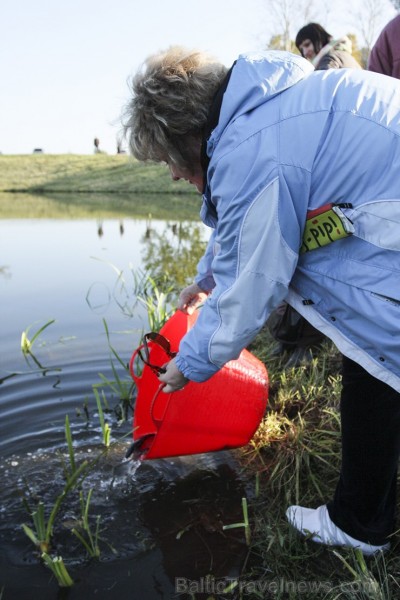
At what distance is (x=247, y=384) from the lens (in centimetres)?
226

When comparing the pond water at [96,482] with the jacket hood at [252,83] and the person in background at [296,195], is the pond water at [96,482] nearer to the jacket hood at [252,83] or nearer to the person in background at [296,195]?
the person in background at [296,195]

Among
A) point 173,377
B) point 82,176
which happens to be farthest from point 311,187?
point 82,176

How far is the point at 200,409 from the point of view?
2.16m

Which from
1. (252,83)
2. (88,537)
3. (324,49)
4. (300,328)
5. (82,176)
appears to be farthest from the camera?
(82,176)

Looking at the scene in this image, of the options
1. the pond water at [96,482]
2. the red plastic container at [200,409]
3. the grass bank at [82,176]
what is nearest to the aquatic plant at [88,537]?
the pond water at [96,482]

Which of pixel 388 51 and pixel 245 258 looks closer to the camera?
pixel 245 258

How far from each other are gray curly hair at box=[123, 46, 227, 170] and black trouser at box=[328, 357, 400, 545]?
0.81m

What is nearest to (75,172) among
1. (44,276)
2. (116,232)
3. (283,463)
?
(116,232)

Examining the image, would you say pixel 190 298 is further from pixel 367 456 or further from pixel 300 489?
pixel 367 456

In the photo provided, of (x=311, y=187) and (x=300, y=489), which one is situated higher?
(x=311, y=187)

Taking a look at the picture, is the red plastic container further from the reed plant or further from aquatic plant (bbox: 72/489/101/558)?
the reed plant

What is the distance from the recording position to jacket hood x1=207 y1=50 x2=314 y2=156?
1.46m

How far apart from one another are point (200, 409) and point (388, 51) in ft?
7.10

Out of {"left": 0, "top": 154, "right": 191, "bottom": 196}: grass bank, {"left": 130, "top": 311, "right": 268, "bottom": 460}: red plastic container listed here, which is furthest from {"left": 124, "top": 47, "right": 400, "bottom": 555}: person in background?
{"left": 0, "top": 154, "right": 191, "bottom": 196}: grass bank
